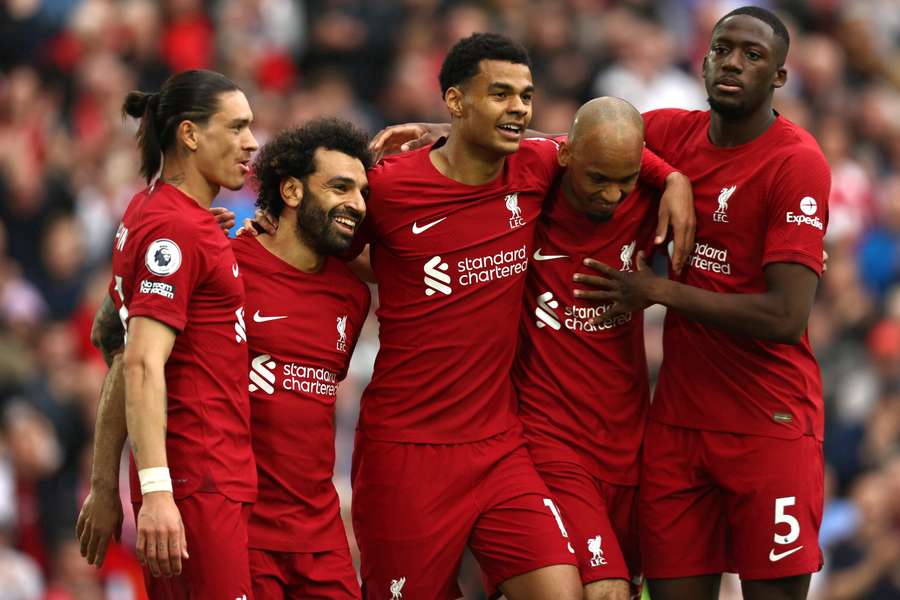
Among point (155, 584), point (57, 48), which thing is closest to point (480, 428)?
point (155, 584)

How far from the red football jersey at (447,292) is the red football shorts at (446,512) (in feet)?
0.31

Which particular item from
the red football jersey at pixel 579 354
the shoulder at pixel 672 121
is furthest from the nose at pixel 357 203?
the shoulder at pixel 672 121

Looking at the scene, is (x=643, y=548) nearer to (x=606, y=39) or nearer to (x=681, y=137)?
(x=681, y=137)

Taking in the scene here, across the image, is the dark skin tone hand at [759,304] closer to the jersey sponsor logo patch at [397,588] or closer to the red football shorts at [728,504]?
the red football shorts at [728,504]

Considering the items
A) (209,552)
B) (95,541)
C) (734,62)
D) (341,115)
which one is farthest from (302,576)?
(341,115)

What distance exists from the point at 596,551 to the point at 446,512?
26.8 inches

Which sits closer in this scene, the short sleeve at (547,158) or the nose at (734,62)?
the nose at (734,62)

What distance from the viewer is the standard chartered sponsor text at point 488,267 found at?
7.73 m

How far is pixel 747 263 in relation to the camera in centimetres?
771

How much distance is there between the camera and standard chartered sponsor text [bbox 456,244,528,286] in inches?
305

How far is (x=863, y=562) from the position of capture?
38.2ft

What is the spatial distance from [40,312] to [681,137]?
668 centimetres

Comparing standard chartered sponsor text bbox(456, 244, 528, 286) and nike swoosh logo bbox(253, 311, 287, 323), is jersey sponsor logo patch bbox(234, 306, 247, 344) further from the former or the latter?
standard chartered sponsor text bbox(456, 244, 528, 286)

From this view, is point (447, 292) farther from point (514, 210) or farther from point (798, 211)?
point (798, 211)
